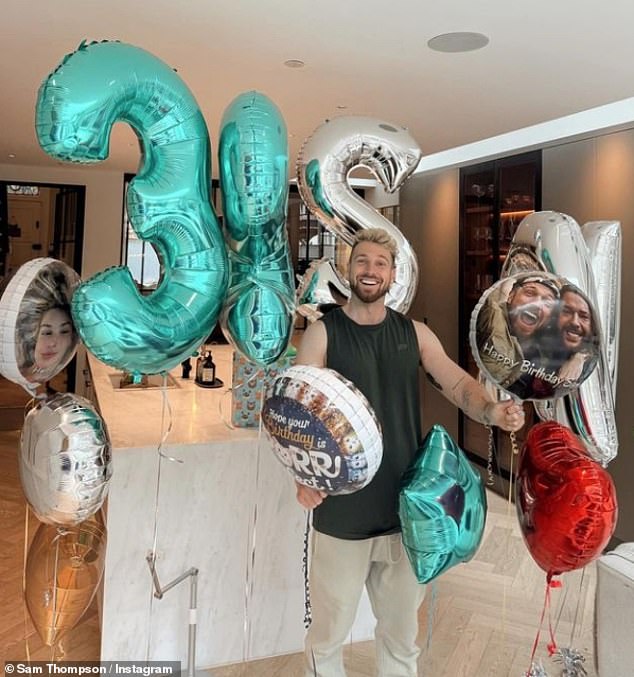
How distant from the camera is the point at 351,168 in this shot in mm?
1436

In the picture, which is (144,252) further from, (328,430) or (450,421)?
(328,430)

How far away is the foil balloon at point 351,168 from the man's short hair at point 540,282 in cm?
34

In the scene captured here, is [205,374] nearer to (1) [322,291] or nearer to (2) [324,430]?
(1) [322,291]

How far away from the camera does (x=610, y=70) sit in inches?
79.9

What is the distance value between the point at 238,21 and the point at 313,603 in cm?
157

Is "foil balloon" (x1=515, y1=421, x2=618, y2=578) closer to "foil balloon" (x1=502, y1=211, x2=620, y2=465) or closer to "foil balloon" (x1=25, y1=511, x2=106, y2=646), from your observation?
"foil balloon" (x1=502, y1=211, x2=620, y2=465)

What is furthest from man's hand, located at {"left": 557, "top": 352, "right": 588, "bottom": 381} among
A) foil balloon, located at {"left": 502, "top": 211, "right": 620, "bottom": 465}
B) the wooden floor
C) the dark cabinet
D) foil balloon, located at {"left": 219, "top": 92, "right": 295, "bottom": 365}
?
the dark cabinet

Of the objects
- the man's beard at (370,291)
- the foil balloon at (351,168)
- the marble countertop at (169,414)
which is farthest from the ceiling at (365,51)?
the marble countertop at (169,414)

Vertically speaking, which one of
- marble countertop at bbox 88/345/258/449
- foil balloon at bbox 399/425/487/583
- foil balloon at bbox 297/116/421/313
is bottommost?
foil balloon at bbox 399/425/487/583

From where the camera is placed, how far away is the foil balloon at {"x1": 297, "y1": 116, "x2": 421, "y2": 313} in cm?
139

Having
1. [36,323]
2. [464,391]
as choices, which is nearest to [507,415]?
[464,391]

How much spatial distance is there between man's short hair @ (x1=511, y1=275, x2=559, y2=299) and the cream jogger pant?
622mm

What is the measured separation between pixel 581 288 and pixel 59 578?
143cm

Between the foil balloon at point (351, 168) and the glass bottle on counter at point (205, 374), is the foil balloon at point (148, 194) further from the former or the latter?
the glass bottle on counter at point (205, 374)
